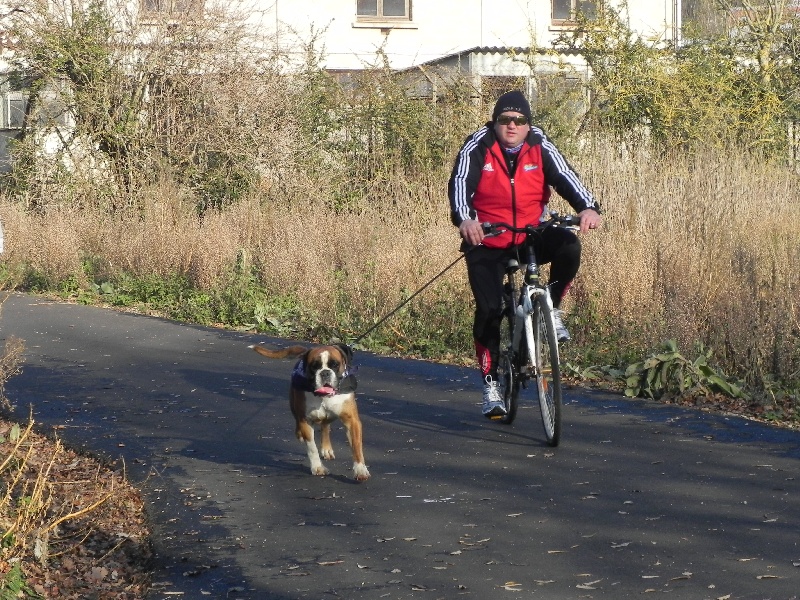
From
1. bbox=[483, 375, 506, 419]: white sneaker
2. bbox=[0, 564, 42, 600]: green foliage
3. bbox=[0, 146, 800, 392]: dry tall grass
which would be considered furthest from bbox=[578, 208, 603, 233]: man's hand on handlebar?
bbox=[0, 564, 42, 600]: green foliage

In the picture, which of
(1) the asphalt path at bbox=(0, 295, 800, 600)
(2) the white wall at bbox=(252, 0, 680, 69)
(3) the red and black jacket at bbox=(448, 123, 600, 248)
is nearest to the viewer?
(1) the asphalt path at bbox=(0, 295, 800, 600)

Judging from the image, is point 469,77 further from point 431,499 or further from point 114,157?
point 431,499

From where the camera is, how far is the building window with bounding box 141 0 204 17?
22844 millimetres

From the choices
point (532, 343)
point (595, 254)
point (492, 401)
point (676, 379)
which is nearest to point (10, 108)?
point (595, 254)

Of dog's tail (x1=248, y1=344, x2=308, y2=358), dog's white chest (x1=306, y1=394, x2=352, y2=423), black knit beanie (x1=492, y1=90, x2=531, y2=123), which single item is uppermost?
black knit beanie (x1=492, y1=90, x2=531, y2=123)

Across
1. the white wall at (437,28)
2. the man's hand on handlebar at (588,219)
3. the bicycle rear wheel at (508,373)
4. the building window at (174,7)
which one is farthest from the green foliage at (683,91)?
the white wall at (437,28)

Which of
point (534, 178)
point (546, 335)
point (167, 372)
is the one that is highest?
point (534, 178)

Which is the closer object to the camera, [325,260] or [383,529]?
[383,529]

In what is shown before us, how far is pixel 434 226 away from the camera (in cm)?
1462

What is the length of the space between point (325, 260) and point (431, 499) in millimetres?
8421

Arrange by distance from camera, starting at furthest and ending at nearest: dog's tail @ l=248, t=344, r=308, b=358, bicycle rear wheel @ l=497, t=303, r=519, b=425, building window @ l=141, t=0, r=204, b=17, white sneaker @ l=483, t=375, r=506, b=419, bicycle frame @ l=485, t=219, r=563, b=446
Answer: building window @ l=141, t=0, r=204, b=17, white sneaker @ l=483, t=375, r=506, b=419, bicycle rear wheel @ l=497, t=303, r=519, b=425, bicycle frame @ l=485, t=219, r=563, b=446, dog's tail @ l=248, t=344, r=308, b=358

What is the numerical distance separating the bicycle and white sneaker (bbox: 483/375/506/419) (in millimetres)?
95

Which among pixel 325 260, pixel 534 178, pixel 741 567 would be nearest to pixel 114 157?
pixel 325 260

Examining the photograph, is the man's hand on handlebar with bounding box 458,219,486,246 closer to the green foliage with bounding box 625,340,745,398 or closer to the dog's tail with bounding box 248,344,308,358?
the dog's tail with bounding box 248,344,308,358
